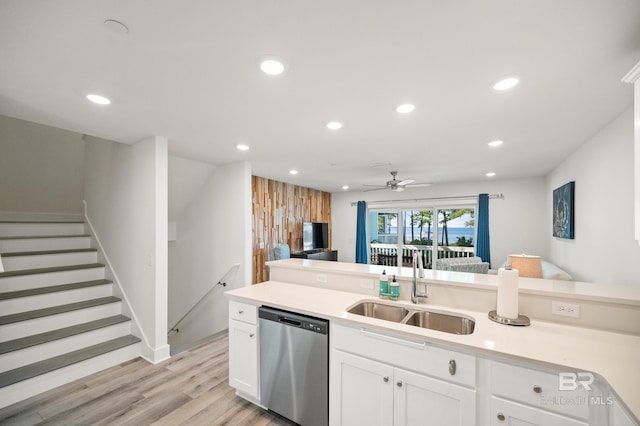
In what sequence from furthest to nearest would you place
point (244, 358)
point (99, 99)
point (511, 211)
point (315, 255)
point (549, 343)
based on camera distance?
point (315, 255) → point (511, 211) → point (244, 358) → point (99, 99) → point (549, 343)

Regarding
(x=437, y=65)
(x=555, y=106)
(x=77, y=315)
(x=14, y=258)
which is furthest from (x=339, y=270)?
(x=14, y=258)

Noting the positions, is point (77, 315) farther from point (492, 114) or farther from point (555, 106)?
point (555, 106)

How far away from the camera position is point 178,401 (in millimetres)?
2223

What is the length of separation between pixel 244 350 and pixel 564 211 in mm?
4532

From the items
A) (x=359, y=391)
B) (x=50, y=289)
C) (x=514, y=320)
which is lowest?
(x=359, y=391)

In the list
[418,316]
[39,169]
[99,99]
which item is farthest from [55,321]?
[418,316]

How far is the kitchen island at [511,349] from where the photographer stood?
1.13 m

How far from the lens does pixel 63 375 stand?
96.3 inches

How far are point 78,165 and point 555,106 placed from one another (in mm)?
6237

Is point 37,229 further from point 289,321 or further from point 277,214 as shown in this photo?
point 289,321

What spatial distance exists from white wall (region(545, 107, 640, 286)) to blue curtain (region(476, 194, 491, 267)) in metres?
2.08

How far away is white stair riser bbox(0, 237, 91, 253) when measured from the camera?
3.29 m

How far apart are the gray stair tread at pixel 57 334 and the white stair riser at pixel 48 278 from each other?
0.66 metres

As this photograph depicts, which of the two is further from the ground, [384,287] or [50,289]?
[384,287]
